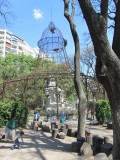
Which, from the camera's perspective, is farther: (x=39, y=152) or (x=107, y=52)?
(x=39, y=152)

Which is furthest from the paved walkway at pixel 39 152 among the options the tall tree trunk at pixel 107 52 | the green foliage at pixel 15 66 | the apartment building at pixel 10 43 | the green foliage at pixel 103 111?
the apartment building at pixel 10 43

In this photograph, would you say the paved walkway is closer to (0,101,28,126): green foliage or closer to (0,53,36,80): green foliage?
(0,101,28,126): green foliage

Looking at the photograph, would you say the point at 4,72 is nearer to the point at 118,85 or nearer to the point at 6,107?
the point at 6,107

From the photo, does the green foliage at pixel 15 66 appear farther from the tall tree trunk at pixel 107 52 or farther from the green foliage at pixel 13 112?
the tall tree trunk at pixel 107 52

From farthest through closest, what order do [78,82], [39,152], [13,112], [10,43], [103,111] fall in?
[10,43]
[103,111]
[13,112]
[78,82]
[39,152]

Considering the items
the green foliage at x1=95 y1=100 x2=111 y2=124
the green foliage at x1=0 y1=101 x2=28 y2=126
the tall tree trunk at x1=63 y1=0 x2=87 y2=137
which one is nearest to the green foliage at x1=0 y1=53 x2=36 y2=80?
the green foliage at x1=95 y1=100 x2=111 y2=124

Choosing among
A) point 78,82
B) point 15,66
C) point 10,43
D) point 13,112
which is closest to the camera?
point 78,82

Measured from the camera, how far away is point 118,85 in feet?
24.1

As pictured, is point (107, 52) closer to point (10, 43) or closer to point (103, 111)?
point (103, 111)

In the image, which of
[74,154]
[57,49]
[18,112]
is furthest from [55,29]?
[74,154]

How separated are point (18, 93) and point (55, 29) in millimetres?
17203

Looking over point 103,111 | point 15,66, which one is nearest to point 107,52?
point 103,111

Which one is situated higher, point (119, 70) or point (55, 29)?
point (55, 29)

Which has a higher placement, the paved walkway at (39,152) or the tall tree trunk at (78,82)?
the tall tree trunk at (78,82)
